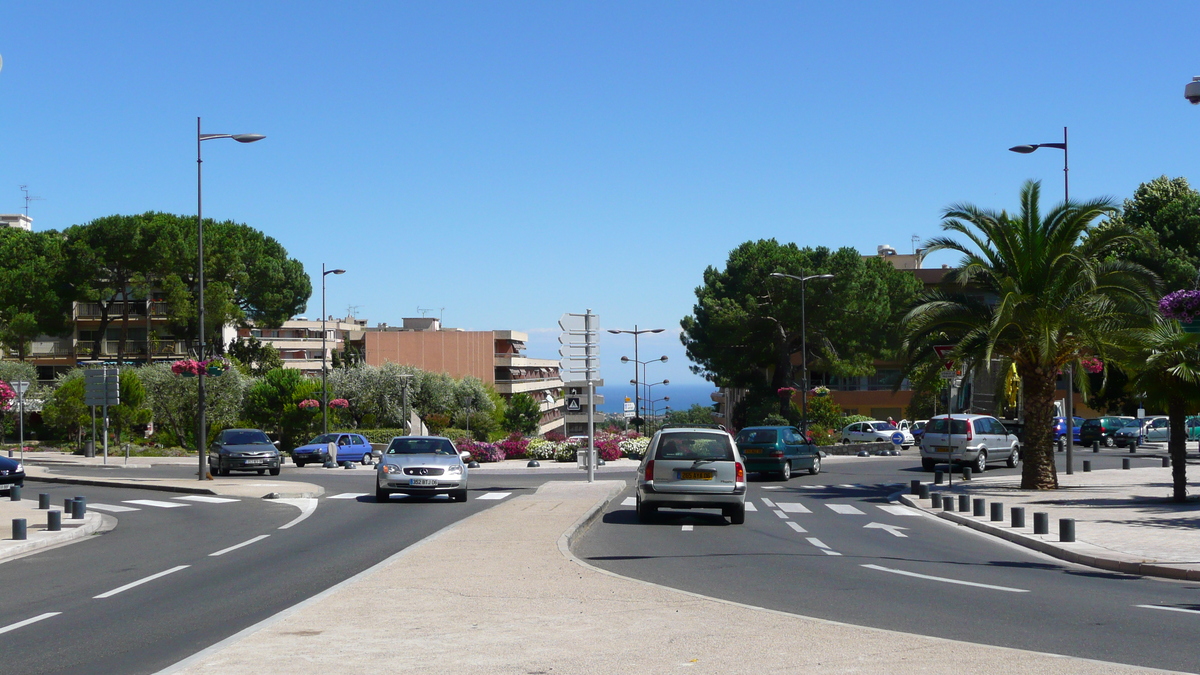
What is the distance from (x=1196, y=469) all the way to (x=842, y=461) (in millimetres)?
13873

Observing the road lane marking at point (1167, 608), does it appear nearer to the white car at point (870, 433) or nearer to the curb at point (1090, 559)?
the curb at point (1090, 559)

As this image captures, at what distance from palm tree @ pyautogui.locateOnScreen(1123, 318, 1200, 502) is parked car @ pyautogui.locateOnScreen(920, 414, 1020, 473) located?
11.9 metres

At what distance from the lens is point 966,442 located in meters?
35.8

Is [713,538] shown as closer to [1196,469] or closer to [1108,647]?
[1108,647]

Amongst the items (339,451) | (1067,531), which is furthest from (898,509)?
(339,451)

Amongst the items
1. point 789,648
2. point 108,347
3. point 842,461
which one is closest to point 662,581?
point 789,648

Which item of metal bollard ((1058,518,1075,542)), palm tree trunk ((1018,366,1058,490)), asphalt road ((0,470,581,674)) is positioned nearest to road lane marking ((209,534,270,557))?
asphalt road ((0,470,581,674))

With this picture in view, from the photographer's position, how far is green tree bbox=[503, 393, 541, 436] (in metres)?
95.2

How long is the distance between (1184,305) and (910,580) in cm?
1071

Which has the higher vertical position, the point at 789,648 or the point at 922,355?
the point at 922,355

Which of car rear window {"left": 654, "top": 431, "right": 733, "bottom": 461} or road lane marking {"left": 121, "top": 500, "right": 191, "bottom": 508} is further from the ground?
car rear window {"left": 654, "top": 431, "right": 733, "bottom": 461}

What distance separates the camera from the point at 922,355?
29.4m

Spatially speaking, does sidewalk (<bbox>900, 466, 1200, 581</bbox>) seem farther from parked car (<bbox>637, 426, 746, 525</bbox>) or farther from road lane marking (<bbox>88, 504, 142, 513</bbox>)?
road lane marking (<bbox>88, 504, 142, 513</bbox>)

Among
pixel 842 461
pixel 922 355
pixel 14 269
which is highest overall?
pixel 14 269
